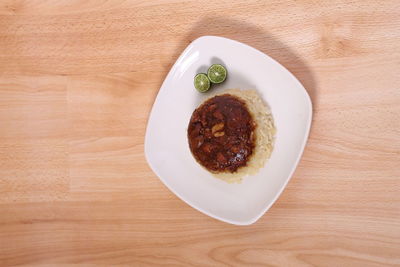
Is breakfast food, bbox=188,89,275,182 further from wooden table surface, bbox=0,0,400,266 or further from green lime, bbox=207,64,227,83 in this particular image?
wooden table surface, bbox=0,0,400,266

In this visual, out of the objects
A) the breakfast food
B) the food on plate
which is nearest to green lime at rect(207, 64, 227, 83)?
the food on plate

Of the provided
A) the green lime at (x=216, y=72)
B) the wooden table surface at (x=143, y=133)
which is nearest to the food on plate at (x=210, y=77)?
the green lime at (x=216, y=72)

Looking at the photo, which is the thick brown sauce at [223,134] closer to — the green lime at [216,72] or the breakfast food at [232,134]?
the breakfast food at [232,134]

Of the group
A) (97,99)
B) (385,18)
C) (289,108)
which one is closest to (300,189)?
(289,108)

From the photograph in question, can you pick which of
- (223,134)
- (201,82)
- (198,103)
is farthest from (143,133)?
(223,134)

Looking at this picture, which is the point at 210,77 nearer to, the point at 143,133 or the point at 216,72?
the point at 216,72

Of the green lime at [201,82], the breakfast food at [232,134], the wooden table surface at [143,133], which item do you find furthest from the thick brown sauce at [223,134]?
the wooden table surface at [143,133]

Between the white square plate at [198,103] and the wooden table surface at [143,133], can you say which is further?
the wooden table surface at [143,133]

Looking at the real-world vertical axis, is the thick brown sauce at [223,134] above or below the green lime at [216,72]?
below
